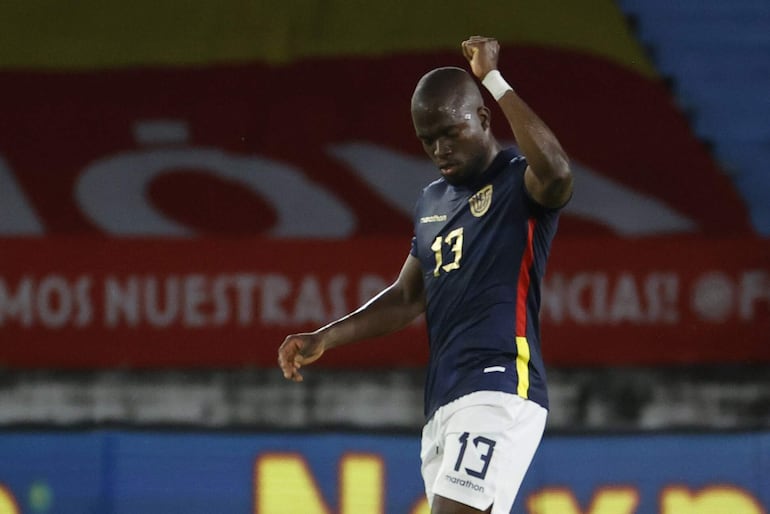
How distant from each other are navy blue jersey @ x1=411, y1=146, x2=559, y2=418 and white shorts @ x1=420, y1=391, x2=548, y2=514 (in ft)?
0.12

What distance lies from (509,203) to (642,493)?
193 centimetres

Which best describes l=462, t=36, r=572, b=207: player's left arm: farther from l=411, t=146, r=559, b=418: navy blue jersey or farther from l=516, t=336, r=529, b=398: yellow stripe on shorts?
l=516, t=336, r=529, b=398: yellow stripe on shorts

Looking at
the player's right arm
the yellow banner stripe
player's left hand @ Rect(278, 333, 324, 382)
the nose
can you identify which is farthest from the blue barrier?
the yellow banner stripe

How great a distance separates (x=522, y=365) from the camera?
317 centimetres

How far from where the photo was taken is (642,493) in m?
4.71

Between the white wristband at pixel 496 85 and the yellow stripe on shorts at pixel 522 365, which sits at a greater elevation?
the white wristband at pixel 496 85

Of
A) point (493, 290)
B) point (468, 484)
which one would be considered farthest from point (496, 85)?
point (468, 484)

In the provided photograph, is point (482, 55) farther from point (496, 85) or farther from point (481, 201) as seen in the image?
point (481, 201)

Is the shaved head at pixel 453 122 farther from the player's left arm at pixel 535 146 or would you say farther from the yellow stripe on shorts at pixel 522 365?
the yellow stripe on shorts at pixel 522 365

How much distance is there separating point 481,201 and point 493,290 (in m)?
0.22

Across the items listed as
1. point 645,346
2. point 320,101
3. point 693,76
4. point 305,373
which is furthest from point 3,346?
point 693,76

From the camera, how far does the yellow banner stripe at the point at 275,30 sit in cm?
684

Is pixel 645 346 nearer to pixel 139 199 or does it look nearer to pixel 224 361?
pixel 224 361

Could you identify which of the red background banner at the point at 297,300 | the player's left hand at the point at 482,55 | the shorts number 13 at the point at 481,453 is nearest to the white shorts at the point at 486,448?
the shorts number 13 at the point at 481,453
